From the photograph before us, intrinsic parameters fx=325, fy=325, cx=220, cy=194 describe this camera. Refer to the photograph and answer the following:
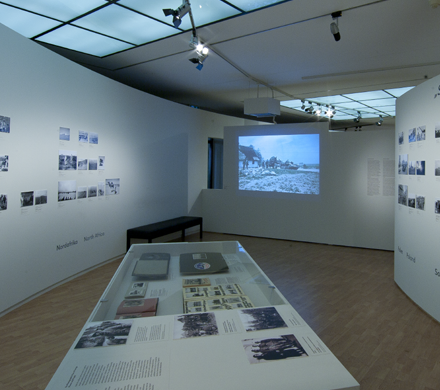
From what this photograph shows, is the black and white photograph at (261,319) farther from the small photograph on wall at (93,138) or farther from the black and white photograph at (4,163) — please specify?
the small photograph on wall at (93,138)

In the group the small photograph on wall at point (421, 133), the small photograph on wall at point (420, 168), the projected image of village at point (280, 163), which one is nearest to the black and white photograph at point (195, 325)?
the small photograph on wall at point (420, 168)

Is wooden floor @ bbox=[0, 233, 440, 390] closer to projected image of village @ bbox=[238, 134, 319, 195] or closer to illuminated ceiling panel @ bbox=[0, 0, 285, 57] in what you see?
projected image of village @ bbox=[238, 134, 319, 195]

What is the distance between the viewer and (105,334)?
155 cm

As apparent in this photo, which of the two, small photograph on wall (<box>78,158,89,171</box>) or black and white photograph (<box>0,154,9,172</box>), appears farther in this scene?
small photograph on wall (<box>78,158,89,171</box>)

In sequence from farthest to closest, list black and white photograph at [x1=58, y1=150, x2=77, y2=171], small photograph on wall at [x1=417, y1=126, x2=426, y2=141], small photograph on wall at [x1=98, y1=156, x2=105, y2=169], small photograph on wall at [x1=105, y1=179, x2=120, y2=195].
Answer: small photograph on wall at [x1=105, y1=179, x2=120, y2=195] < small photograph on wall at [x1=98, y1=156, x2=105, y2=169] < black and white photograph at [x1=58, y1=150, x2=77, y2=171] < small photograph on wall at [x1=417, y1=126, x2=426, y2=141]

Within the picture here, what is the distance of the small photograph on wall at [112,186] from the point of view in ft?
18.7

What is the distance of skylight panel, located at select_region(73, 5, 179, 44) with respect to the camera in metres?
3.89

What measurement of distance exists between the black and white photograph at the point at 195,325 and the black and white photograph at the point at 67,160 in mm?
3709

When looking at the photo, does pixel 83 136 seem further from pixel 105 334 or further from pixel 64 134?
pixel 105 334

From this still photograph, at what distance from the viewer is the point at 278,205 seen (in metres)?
8.06

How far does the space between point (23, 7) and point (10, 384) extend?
3833 millimetres

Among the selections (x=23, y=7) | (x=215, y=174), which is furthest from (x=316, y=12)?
(x=215, y=174)

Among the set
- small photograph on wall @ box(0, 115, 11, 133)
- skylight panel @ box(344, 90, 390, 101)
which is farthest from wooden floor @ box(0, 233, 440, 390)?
skylight panel @ box(344, 90, 390, 101)

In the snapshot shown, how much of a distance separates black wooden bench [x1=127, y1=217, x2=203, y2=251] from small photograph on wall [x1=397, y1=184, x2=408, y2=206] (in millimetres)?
4136
